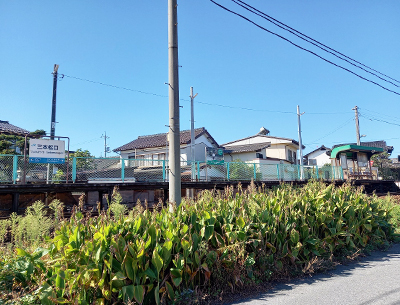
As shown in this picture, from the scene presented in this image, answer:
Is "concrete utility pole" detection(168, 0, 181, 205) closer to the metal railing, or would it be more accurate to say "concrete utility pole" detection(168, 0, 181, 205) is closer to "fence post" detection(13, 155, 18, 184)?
the metal railing

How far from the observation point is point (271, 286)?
4.04 m

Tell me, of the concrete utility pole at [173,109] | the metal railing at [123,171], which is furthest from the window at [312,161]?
the concrete utility pole at [173,109]

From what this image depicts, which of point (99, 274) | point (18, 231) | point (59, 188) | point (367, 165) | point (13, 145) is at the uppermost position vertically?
point (13, 145)

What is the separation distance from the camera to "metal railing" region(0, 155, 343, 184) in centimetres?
967

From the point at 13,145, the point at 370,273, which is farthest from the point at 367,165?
the point at 13,145

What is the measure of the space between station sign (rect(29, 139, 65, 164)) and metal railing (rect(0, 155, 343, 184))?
412mm

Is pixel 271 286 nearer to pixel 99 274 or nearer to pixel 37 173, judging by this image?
pixel 99 274

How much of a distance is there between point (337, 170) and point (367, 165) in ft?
12.6

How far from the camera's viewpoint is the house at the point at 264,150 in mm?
27656

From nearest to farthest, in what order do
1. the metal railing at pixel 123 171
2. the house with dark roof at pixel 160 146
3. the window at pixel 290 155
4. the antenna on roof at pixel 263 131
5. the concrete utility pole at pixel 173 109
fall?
1. the concrete utility pole at pixel 173 109
2. the metal railing at pixel 123 171
3. the house with dark roof at pixel 160 146
4. the window at pixel 290 155
5. the antenna on roof at pixel 263 131

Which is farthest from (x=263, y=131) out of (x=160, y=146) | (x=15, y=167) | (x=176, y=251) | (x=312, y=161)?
(x=176, y=251)

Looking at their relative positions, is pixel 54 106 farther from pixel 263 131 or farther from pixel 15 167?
pixel 263 131

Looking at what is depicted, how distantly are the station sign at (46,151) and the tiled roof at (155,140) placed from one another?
15750 millimetres

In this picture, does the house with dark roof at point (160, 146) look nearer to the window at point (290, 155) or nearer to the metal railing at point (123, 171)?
the metal railing at point (123, 171)
